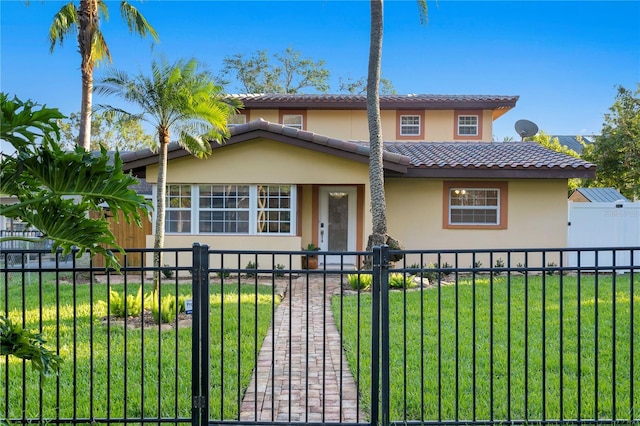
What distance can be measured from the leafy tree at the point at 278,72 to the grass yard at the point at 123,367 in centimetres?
2638

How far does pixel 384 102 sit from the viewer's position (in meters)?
17.1

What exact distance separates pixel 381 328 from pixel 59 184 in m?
2.57

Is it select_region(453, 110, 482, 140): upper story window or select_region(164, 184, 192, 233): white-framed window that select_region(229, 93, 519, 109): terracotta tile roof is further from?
select_region(164, 184, 192, 233): white-framed window

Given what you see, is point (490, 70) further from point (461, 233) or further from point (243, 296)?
point (243, 296)

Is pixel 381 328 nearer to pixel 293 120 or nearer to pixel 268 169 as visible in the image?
pixel 268 169

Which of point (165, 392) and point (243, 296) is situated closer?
point (165, 392)

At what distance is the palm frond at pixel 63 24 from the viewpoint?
531 inches

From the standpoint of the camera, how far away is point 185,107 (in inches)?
377

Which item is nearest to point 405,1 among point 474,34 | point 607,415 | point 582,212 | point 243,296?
point 474,34

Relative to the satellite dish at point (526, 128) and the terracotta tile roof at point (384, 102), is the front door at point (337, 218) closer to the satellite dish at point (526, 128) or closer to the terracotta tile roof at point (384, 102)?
the terracotta tile roof at point (384, 102)

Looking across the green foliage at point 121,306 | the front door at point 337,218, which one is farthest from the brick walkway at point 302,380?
the front door at point 337,218

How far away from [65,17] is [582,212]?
1641 cm

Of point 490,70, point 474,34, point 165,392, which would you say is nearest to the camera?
point 165,392

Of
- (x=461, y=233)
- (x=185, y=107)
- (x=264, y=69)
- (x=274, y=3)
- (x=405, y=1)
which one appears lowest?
(x=461, y=233)
